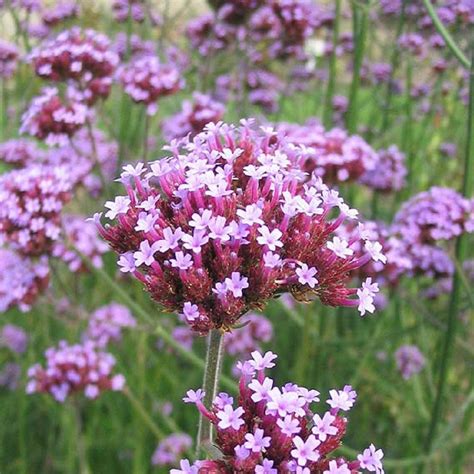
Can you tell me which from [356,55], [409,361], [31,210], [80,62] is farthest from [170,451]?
[356,55]

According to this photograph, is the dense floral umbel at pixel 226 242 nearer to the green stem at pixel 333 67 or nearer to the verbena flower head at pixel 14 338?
the green stem at pixel 333 67

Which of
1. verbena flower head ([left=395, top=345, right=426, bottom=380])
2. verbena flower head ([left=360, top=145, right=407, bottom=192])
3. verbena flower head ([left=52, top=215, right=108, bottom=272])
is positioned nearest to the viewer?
verbena flower head ([left=52, top=215, right=108, bottom=272])

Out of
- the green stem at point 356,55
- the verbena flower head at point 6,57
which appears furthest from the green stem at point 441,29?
the verbena flower head at point 6,57

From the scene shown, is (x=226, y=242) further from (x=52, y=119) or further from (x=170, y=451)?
(x=170, y=451)

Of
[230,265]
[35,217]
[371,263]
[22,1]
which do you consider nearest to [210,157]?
[230,265]

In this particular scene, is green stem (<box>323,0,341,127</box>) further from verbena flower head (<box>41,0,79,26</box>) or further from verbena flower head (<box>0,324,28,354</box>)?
verbena flower head (<box>0,324,28,354</box>)

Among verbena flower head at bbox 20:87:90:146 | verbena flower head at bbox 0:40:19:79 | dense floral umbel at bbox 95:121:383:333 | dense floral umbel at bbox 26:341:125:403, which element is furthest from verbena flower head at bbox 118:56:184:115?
dense floral umbel at bbox 95:121:383:333

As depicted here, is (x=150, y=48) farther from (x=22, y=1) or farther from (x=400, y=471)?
(x=400, y=471)
